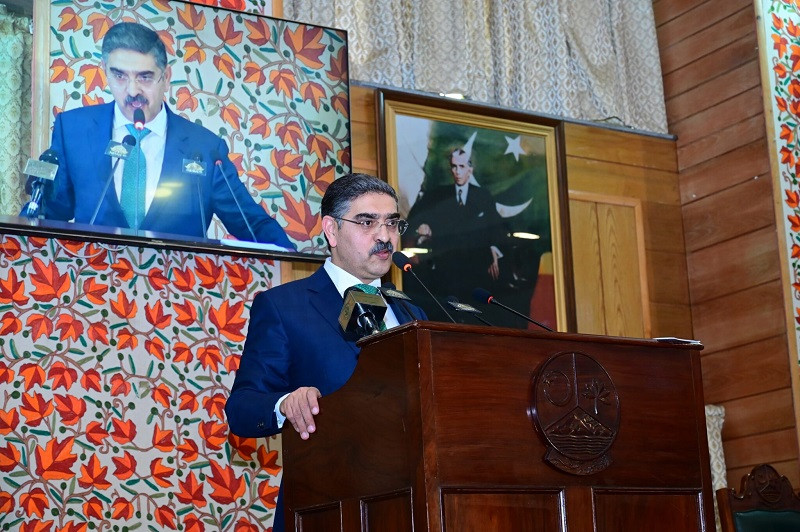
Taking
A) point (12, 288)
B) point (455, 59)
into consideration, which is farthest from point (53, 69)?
point (455, 59)

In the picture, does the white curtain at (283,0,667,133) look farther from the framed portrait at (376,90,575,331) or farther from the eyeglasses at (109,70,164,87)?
the eyeglasses at (109,70,164,87)

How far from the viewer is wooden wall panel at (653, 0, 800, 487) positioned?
4.89 meters

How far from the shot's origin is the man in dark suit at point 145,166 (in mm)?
3779

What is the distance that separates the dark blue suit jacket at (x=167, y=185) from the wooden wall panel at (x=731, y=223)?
7.10 feet

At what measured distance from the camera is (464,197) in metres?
4.74

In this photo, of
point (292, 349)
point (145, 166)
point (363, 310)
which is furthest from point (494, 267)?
point (363, 310)

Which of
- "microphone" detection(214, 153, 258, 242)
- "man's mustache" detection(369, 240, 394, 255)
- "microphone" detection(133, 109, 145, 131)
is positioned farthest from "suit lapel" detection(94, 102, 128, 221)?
"man's mustache" detection(369, 240, 394, 255)

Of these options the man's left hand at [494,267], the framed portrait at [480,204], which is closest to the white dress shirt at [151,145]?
the framed portrait at [480,204]

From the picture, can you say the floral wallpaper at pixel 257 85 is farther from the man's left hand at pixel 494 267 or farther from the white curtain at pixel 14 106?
the man's left hand at pixel 494 267

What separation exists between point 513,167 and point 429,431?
118 inches

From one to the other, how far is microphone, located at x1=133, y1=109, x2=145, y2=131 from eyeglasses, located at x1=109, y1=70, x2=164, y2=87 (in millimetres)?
99

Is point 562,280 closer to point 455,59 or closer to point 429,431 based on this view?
point 455,59

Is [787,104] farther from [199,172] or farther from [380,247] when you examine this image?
[380,247]

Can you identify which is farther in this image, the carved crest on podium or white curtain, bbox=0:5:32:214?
white curtain, bbox=0:5:32:214
